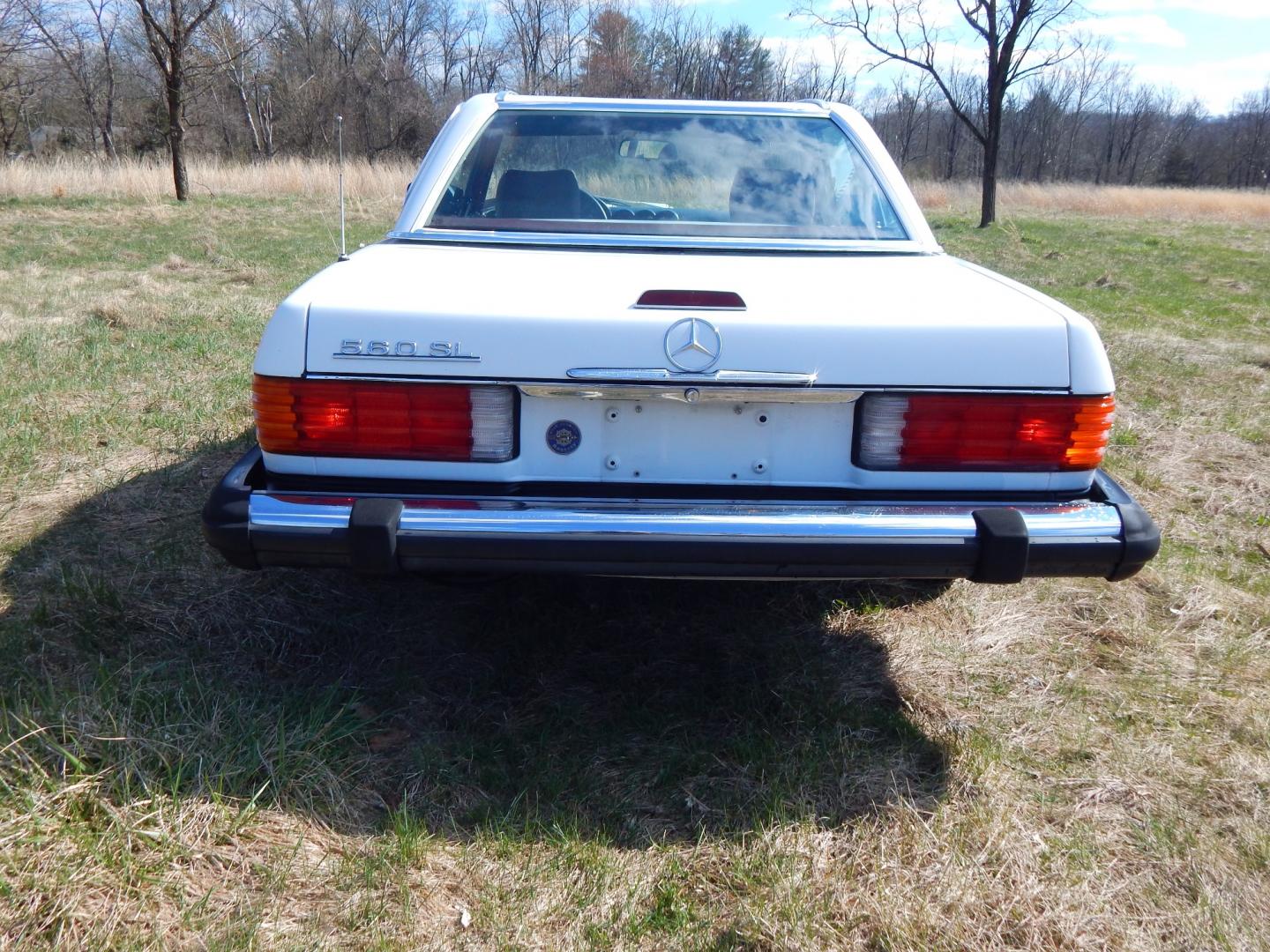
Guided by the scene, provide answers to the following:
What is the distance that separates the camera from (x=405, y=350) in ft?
6.72

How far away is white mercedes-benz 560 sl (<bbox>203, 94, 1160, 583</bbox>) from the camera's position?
6.73 ft

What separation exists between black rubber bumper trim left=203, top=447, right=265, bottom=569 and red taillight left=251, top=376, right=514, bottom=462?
0.15 m

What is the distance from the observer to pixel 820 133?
3.34 meters

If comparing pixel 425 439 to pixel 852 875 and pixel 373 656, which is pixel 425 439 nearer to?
pixel 373 656

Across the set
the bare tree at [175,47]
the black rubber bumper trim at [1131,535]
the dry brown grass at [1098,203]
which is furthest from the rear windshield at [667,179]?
the dry brown grass at [1098,203]

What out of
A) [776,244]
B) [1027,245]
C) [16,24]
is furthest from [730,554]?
[16,24]

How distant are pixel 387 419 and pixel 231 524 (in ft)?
1.42

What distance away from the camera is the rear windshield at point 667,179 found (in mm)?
2986

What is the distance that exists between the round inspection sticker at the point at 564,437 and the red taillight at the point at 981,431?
2.21 feet

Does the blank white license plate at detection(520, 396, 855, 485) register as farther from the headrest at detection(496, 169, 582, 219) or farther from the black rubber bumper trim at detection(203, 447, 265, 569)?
the headrest at detection(496, 169, 582, 219)

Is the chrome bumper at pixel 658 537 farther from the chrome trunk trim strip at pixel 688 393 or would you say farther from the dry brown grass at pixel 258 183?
the dry brown grass at pixel 258 183

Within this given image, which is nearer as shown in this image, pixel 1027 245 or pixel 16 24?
pixel 1027 245

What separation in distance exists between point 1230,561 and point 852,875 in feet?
8.75

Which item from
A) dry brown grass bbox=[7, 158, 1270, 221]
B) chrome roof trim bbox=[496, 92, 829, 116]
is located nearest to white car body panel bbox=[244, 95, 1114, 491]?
chrome roof trim bbox=[496, 92, 829, 116]
